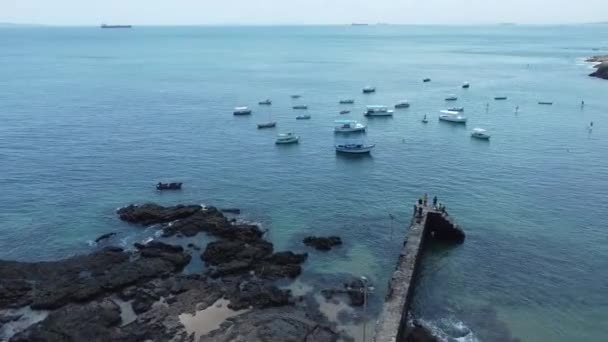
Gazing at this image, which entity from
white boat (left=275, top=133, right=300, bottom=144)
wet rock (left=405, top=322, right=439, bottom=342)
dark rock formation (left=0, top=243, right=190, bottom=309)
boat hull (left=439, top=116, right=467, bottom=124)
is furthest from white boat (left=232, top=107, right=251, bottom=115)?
wet rock (left=405, top=322, right=439, bottom=342)

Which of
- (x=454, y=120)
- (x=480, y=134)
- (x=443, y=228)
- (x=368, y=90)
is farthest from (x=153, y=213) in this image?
(x=368, y=90)

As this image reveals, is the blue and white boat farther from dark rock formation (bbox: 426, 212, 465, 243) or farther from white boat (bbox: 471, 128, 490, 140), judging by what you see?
dark rock formation (bbox: 426, 212, 465, 243)

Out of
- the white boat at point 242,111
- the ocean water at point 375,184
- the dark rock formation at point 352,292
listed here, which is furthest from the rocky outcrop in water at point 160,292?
the white boat at point 242,111

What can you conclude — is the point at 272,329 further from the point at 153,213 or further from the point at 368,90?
the point at 368,90

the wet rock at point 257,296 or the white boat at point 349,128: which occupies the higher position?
the white boat at point 349,128

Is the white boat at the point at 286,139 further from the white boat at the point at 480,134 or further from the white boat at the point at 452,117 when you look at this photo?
the white boat at the point at 452,117

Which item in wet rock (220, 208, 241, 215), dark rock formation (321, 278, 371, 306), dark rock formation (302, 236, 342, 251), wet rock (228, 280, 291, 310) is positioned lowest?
dark rock formation (321, 278, 371, 306)

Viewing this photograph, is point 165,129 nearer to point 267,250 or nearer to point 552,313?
point 267,250
